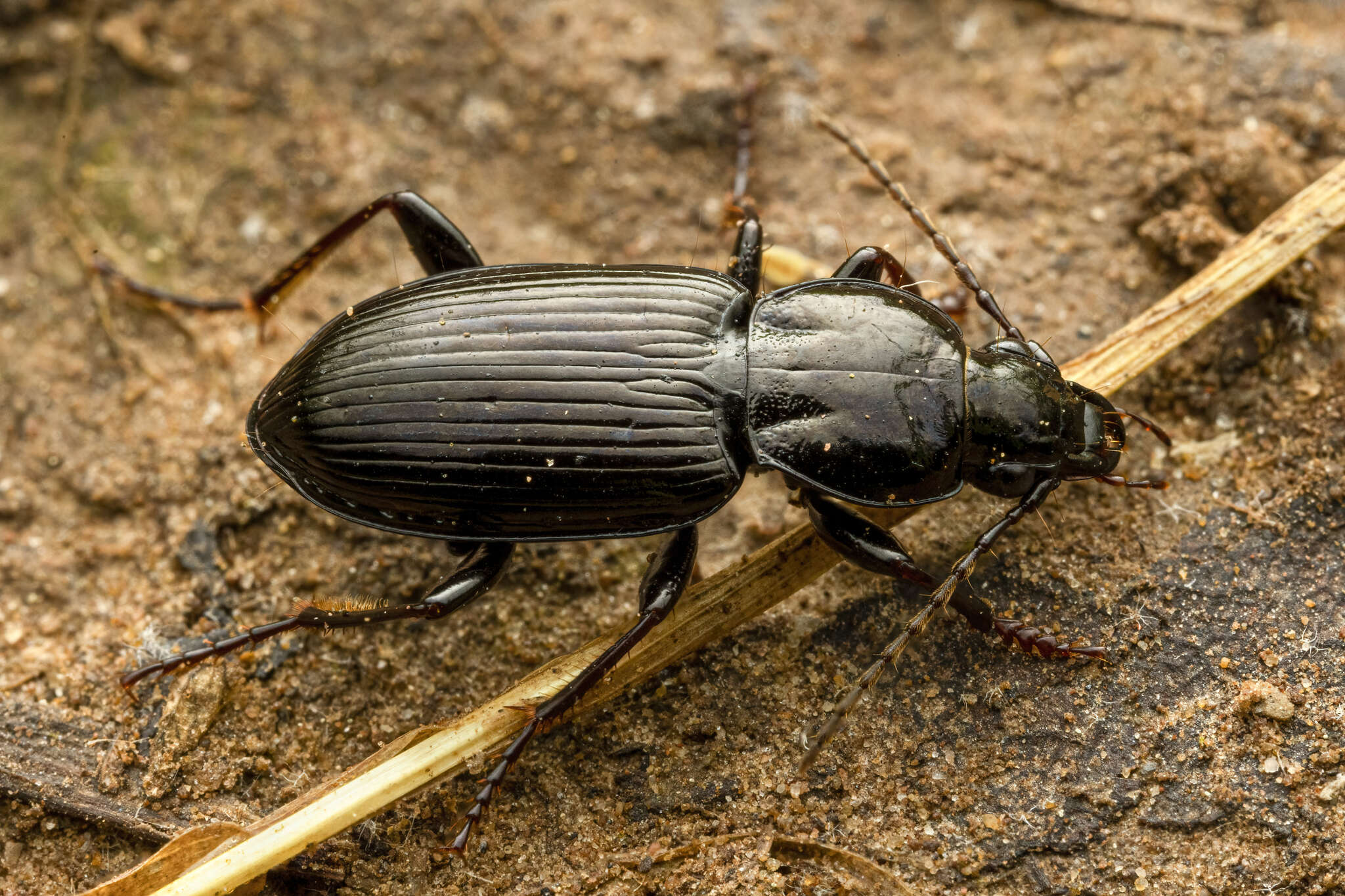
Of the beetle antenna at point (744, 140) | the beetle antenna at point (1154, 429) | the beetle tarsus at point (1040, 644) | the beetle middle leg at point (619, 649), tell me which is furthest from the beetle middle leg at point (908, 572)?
the beetle antenna at point (744, 140)

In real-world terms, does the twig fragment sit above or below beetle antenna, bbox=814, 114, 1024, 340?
below

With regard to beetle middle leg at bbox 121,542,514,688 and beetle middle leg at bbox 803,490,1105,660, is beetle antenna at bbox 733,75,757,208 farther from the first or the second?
beetle middle leg at bbox 121,542,514,688

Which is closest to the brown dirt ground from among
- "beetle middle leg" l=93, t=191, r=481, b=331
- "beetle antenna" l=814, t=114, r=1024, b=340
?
"beetle middle leg" l=93, t=191, r=481, b=331

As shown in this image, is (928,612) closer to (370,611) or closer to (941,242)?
(941,242)

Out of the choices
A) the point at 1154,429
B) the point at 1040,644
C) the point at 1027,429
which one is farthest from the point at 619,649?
the point at 1154,429

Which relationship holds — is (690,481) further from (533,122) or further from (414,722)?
(533,122)

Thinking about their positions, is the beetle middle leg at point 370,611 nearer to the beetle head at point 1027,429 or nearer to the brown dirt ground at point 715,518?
the brown dirt ground at point 715,518

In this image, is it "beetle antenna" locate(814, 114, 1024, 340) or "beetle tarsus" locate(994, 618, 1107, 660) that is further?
"beetle antenna" locate(814, 114, 1024, 340)
